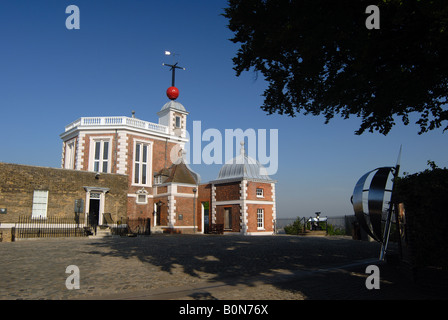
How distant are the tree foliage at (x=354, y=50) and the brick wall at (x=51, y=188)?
→ 65.9 ft

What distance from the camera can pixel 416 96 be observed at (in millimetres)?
7039

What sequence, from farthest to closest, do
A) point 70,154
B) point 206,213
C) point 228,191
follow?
point 206,213 < point 70,154 < point 228,191

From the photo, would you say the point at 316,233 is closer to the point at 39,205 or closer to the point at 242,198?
the point at 242,198

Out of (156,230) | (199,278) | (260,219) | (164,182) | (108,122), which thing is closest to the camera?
(199,278)

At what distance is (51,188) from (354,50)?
2315cm

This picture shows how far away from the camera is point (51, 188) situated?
23203mm

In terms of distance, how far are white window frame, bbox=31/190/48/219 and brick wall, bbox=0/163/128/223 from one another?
0.22 m

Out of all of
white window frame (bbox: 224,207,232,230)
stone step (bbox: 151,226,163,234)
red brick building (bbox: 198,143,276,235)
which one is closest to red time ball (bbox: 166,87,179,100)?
red brick building (bbox: 198,143,276,235)

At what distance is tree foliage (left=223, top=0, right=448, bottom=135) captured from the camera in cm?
607

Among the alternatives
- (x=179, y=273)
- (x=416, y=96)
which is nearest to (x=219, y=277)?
(x=179, y=273)

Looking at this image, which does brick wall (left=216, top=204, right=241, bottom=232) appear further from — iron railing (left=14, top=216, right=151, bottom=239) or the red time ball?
the red time ball

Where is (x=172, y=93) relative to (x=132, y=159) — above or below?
above

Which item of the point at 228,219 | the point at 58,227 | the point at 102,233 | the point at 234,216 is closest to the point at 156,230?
the point at 228,219

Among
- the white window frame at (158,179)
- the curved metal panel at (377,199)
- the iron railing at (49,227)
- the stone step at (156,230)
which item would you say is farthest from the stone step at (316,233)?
the curved metal panel at (377,199)
